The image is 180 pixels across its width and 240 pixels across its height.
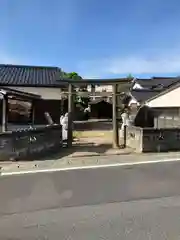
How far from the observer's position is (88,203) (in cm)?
698

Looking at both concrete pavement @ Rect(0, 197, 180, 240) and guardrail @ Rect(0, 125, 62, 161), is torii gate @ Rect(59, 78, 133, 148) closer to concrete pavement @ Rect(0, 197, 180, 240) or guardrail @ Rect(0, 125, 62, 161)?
guardrail @ Rect(0, 125, 62, 161)

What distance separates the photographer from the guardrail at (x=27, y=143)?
40.9ft

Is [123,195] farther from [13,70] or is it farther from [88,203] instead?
[13,70]

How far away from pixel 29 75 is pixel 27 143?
18.4 m

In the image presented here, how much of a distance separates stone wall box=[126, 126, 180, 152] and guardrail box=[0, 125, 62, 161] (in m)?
3.87

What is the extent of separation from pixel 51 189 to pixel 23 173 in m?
2.46

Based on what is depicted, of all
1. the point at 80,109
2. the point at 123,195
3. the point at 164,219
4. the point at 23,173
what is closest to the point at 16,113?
the point at 23,173

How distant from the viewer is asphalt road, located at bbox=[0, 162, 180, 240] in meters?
5.21

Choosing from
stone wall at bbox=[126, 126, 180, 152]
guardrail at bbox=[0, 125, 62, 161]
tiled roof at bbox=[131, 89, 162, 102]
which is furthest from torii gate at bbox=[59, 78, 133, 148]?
tiled roof at bbox=[131, 89, 162, 102]

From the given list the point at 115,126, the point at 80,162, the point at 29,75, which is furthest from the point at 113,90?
the point at 29,75

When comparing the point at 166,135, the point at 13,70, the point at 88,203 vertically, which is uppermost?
the point at 13,70

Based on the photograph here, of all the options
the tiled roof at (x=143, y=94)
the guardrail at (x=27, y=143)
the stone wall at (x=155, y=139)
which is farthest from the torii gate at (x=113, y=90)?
the tiled roof at (x=143, y=94)

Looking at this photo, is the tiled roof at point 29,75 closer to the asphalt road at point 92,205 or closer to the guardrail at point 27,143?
the guardrail at point 27,143

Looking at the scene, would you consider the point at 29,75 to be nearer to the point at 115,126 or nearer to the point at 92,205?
the point at 115,126
